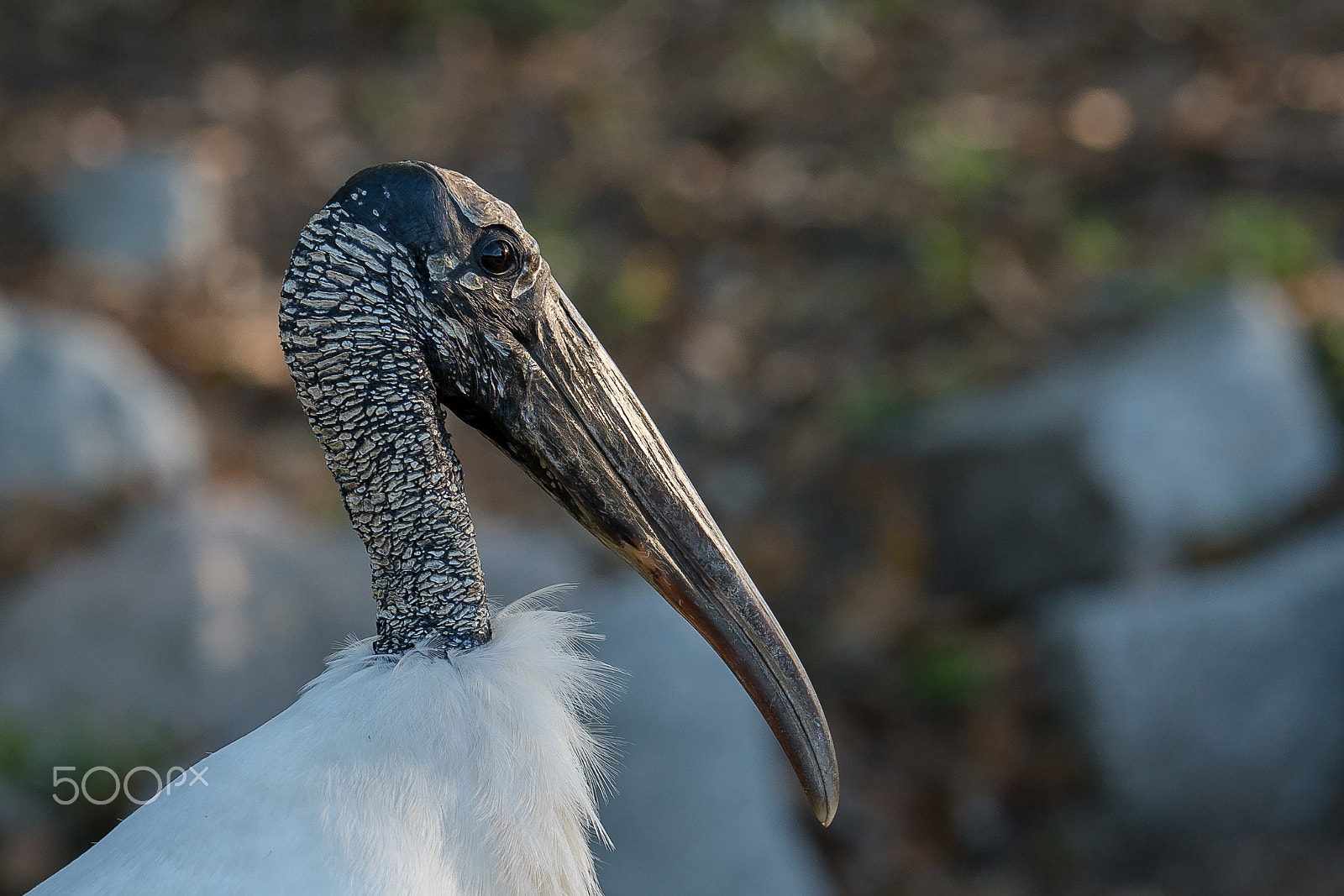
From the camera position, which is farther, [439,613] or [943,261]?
[943,261]

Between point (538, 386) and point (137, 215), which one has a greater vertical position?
point (538, 386)

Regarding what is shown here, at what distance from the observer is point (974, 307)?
6.41 meters

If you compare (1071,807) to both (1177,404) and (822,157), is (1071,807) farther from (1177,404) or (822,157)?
(822,157)

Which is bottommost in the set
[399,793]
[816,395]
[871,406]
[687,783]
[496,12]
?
[687,783]

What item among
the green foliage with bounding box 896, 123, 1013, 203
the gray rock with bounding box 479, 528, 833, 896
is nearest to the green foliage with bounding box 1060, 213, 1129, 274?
the green foliage with bounding box 896, 123, 1013, 203

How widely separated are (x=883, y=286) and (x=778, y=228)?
873 millimetres

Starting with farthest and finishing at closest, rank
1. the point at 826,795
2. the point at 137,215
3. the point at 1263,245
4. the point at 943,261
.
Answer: the point at 137,215, the point at 943,261, the point at 1263,245, the point at 826,795

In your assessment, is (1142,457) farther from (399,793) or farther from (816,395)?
(399,793)

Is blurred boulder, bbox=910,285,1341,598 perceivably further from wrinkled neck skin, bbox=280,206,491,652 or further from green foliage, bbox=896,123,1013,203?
wrinkled neck skin, bbox=280,206,491,652

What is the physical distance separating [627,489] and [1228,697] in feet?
9.48

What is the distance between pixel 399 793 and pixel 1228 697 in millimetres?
3191

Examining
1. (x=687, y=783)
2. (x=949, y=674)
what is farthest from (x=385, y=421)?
(x=949, y=674)

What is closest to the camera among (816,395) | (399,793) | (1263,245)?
(399,793)

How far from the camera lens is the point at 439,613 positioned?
87.6 inches
